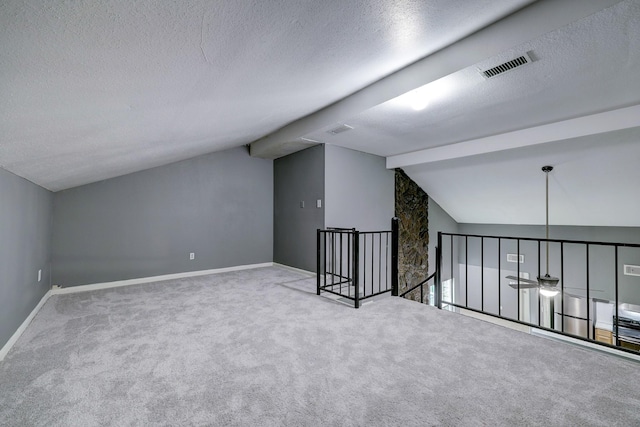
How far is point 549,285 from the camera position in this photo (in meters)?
3.70

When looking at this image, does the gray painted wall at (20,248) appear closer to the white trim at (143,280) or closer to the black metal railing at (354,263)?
the white trim at (143,280)

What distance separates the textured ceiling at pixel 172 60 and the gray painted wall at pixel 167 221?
1509mm

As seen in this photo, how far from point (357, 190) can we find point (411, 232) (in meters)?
2.16

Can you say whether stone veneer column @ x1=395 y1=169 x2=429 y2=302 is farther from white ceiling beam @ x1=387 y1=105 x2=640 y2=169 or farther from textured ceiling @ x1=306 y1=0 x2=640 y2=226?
white ceiling beam @ x1=387 y1=105 x2=640 y2=169

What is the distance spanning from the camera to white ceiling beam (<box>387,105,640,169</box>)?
321 centimetres

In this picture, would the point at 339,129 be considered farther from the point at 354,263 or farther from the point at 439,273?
the point at 439,273

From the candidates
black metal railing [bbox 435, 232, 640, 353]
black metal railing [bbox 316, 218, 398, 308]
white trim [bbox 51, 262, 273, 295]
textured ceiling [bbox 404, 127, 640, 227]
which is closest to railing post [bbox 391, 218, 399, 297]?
black metal railing [bbox 316, 218, 398, 308]

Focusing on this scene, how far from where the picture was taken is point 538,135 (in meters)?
3.85

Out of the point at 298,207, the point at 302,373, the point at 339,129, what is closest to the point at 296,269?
the point at 298,207

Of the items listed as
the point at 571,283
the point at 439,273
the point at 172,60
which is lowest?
the point at 571,283

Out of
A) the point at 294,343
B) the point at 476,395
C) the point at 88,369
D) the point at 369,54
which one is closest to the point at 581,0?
the point at 369,54

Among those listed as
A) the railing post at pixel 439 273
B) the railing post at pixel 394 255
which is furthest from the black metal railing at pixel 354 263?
the railing post at pixel 439 273

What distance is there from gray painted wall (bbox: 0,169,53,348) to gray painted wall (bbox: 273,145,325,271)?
3591 mm

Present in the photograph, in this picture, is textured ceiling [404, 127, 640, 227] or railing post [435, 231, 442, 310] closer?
railing post [435, 231, 442, 310]
